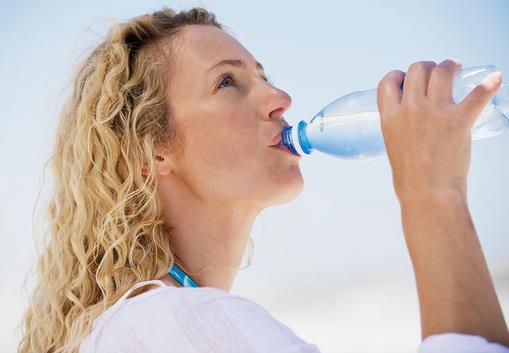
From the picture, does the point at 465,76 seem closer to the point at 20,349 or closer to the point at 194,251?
the point at 194,251

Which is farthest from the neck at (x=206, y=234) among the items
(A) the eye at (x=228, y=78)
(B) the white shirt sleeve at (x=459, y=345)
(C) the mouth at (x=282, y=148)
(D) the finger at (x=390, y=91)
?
(B) the white shirt sleeve at (x=459, y=345)

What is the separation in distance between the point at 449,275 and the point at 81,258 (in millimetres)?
892

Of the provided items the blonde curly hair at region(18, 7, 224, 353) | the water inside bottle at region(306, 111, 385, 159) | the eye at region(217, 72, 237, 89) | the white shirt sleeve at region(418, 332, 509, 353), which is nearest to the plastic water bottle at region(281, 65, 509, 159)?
the water inside bottle at region(306, 111, 385, 159)

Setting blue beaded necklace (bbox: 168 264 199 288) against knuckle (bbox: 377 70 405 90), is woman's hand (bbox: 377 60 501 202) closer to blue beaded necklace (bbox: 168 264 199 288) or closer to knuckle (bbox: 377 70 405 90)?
knuckle (bbox: 377 70 405 90)

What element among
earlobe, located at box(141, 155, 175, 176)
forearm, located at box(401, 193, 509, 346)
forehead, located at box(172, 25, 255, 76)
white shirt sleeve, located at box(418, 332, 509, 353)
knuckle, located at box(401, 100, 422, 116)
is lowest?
white shirt sleeve, located at box(418, 332, 509, 353)

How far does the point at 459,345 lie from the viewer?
2.21 feet

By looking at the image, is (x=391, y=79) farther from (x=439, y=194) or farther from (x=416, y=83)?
(x=439, y=194)

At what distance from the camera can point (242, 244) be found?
1.50 meters

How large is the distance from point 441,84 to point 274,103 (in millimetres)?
659

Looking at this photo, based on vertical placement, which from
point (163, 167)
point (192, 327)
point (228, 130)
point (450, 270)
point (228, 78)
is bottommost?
point (192, 327)

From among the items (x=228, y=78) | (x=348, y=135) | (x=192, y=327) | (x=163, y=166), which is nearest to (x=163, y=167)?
(x=163, y=166)

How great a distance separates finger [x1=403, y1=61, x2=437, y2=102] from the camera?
0.85 m

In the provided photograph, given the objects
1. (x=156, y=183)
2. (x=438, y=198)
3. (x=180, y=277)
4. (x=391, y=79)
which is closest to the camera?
(x=438, y=198)

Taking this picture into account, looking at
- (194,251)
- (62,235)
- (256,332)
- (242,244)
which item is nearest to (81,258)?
(62,235)
